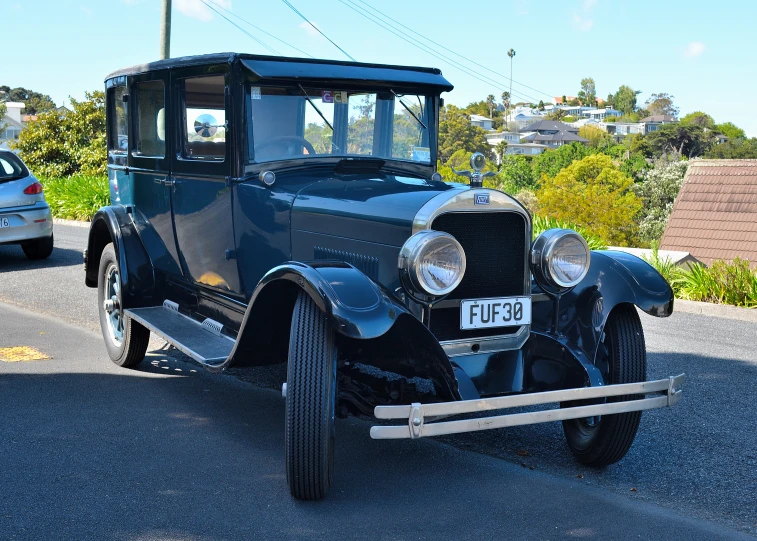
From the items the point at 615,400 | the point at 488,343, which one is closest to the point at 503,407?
the point at 488,343

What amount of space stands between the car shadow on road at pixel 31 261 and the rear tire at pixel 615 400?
29.9 feet

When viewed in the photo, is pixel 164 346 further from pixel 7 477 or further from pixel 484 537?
pixel 484 537

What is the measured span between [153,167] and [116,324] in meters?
1.37

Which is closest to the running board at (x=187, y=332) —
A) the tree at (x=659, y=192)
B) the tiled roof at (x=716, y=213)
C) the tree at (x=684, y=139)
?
the tiled roof at (x=716, y=213)

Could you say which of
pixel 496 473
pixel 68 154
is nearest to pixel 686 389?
pixel 496 473

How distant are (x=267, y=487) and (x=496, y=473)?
1181 mm

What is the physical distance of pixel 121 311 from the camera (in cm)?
621

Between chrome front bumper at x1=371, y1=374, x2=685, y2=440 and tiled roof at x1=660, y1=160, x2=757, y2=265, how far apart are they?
18502 millimetres

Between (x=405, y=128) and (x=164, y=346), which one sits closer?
(x=405, y=128)

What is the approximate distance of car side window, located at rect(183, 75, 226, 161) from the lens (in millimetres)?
5109

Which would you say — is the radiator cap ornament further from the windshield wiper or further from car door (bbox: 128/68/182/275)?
car door (bbox: 128/68/182/275)

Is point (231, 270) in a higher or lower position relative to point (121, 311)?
higher

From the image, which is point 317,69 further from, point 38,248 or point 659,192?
point 659,192

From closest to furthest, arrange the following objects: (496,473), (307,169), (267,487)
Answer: (267,487), (496,473), (307,169)
